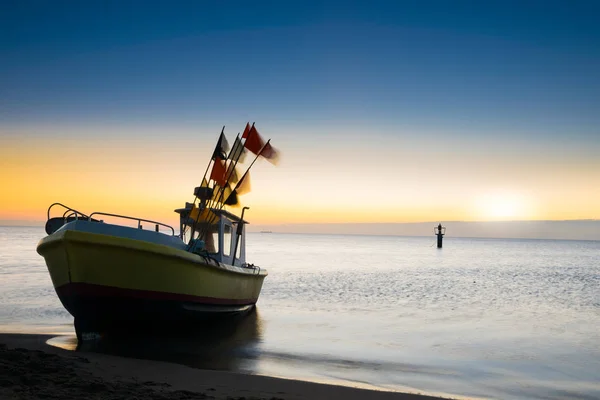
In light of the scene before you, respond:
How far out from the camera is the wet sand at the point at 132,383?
264 inches

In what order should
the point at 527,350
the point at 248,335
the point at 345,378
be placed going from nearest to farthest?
1. the point at 345,378
2. the point at 527,350
3. the point at 248,335

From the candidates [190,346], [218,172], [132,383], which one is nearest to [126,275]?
[190,346]

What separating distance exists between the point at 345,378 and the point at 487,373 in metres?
3.02

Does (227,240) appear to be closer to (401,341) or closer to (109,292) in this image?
(109,292)

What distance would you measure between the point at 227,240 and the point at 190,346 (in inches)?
166

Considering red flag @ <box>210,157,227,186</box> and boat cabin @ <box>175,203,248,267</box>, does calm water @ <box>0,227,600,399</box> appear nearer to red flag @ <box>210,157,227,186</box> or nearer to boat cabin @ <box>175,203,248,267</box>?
boat cabin @ <box>175,203,248,267</box>

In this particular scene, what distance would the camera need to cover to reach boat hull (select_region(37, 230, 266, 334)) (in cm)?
1098

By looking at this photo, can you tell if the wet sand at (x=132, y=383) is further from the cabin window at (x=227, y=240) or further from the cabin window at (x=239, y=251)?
the cabin window at (x=239, y=251)

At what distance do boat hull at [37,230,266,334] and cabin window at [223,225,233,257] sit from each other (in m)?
2.63

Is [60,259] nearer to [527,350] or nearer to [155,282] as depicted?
[155,282]

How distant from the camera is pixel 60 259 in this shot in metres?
11.2

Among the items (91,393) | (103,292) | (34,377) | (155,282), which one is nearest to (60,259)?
(103,292)

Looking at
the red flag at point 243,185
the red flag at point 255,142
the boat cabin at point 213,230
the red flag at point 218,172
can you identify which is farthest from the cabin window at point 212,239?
the red flag at point 255,142

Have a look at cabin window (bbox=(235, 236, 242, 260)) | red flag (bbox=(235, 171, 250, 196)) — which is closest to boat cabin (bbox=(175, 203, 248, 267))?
cabin window (bbox=(235, 236, 242, 260))
